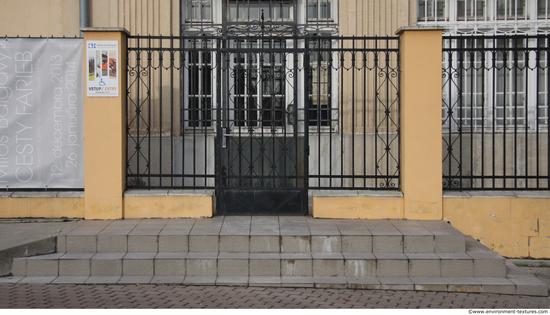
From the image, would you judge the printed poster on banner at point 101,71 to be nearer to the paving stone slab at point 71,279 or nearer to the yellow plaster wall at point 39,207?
the yellow plaster wall at point 39,207

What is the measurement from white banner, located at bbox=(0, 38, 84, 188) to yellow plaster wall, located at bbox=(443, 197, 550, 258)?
5.27 meters

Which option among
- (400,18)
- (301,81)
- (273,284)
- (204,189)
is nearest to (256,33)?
(301,81)

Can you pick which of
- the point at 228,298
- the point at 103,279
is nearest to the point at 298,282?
the point at 228,298

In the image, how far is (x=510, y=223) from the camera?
652cm

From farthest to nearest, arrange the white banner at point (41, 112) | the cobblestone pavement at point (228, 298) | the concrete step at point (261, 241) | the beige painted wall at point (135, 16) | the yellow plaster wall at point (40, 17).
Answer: the yellow plaster wall at point (40, 17) < the beige painted wall at point (135, 16) < the white banner at point (41, 112) < the concrete step at point (261, 241) < the cobblestone pavement at point (228, 298)

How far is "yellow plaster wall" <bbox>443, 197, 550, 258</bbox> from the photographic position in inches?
256

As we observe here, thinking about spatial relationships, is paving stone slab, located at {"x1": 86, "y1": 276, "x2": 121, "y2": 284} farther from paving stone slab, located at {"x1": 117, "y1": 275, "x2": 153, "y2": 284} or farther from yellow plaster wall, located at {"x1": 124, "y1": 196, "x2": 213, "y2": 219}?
yellow plaster wall, located at {"x1": 124, "y1": 196, "x2": 213, "y2": 219}

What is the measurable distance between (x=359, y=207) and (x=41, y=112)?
4.58 m

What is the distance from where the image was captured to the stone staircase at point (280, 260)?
5.27 meters

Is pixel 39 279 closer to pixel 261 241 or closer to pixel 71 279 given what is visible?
pixel 71 279

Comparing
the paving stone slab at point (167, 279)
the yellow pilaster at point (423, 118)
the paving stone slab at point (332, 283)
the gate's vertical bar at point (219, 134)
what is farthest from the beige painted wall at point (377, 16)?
the paving stone slab at point (167, 279)

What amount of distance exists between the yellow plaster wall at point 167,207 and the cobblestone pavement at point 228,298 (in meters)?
1.53

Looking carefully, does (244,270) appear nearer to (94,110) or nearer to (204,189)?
(204,189)

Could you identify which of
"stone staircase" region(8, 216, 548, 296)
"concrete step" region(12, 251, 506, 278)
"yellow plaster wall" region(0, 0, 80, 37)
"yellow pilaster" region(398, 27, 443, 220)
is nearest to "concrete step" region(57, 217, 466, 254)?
"stone staircase" region(8, 216, 548, 296)
